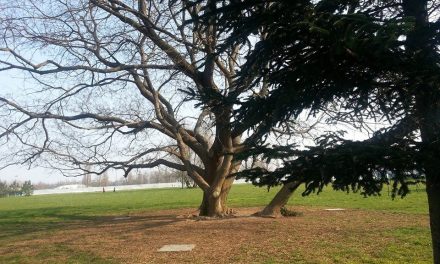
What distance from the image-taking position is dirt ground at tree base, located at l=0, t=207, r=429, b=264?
884 cm

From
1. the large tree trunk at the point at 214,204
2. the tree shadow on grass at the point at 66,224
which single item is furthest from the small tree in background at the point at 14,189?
the large tree trunk at the point at 214,204

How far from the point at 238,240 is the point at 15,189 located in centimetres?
10203

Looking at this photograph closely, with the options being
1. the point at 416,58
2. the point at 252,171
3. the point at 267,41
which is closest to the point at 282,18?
the point at 267,41

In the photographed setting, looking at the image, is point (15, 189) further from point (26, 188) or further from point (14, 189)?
point (26, 188)

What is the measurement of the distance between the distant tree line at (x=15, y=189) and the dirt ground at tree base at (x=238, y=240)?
91361mm

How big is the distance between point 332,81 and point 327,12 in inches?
28.6

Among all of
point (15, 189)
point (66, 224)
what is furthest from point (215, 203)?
point (15, 189)

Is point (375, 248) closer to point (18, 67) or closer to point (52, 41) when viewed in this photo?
point (52, 41)

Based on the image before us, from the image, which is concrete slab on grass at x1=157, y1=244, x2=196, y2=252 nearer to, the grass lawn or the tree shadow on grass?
the grass lawn

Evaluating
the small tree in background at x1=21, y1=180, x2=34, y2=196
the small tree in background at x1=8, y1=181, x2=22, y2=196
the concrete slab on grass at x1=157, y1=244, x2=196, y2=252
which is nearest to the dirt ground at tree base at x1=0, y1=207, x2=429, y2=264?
the concrete slab on grass at x1=157, y1=244, x2=196, y2=252

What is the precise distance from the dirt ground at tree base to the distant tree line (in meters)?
91.4

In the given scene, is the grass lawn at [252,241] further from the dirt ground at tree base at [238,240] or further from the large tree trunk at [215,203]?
the large tree trunk at [215,203]

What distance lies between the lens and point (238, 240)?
35.0ft

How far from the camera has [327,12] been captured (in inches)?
136
